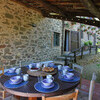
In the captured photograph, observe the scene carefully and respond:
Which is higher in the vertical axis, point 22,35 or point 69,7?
point 69,7

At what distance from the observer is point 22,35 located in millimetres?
4008

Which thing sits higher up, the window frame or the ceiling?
the ceiling

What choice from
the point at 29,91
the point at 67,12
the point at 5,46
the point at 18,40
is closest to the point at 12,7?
the point at 18,40

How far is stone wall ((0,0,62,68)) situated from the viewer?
338 cm

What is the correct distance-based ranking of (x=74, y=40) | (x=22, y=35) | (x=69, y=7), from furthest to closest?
1. (x=74, y=40)
2. (x=22, y=35)
3. (x=69, y=7)

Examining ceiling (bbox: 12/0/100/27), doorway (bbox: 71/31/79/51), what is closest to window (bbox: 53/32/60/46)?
ceiling (bbox: 12/0/100/27)

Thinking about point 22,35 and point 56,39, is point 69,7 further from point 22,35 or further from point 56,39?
point 56,39

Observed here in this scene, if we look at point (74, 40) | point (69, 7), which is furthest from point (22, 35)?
point (74, 40)

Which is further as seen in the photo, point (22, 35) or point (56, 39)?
Result: point (56, 39)

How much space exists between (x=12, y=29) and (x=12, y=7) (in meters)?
0.83

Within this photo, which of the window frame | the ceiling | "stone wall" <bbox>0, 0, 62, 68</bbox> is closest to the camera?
the ceiling

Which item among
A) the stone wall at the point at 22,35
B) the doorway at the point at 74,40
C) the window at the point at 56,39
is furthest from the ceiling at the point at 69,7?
the doorway at the point at 74,40

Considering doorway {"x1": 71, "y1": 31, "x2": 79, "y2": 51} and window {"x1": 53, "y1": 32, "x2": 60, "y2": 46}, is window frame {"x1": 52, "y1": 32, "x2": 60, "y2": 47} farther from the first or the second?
doorway {"x1": 71, "y1": 31, "x2": 79, "y2": 51}

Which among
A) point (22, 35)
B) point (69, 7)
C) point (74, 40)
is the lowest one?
point (74, 40)
